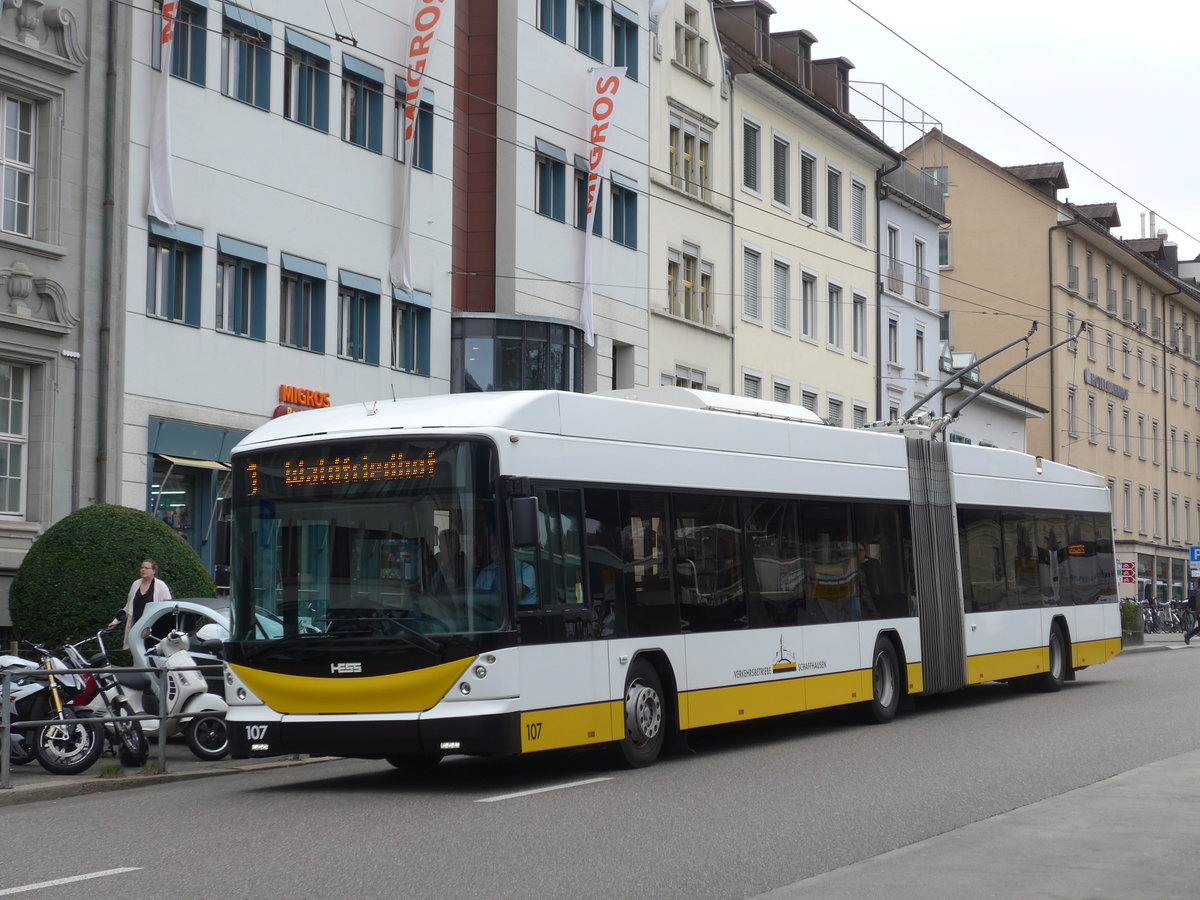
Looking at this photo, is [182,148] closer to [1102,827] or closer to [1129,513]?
[1102,827]

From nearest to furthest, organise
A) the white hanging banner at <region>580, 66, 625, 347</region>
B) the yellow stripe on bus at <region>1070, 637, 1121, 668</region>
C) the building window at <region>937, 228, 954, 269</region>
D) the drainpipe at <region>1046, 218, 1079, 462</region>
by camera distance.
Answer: the yellow stripe on bus at <region>1070, 637, 1121, 668</region>
the white hanging banner at <region>580, 66, 625, 347</region>
the drainpipe at <region>1046, 218, 1079, 462</region>
the building window at <region>937, 228, 954, 269</region>

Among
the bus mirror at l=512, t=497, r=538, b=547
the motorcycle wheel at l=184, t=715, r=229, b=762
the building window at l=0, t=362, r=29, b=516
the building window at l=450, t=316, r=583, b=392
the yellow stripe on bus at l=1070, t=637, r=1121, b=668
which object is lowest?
the motorcycle wheel at l=184, t=715, r=229, b=762

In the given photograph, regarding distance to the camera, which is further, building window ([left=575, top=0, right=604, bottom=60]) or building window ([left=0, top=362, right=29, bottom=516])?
building window ([left=575, top=0, right=604, bottom=60])

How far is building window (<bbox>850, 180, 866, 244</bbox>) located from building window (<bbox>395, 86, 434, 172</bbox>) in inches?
805

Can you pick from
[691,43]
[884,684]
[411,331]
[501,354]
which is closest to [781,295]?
[691,43]

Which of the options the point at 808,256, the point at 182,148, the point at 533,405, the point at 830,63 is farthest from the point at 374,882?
the point at 830,63

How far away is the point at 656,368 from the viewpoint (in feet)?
132

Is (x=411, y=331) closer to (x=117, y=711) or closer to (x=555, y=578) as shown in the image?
(x=117, y=711)

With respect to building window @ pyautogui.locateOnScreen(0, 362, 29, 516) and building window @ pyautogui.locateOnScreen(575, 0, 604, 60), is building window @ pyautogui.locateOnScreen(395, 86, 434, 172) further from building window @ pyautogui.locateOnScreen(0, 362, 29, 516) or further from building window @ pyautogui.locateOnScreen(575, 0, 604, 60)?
building window @ pyautogui.locateOnScreen(0, 362, 29, 516)

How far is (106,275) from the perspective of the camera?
83.8ft

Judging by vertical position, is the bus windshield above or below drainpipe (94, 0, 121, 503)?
below

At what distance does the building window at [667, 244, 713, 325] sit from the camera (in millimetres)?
41562

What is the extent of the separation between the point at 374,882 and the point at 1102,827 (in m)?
4.29

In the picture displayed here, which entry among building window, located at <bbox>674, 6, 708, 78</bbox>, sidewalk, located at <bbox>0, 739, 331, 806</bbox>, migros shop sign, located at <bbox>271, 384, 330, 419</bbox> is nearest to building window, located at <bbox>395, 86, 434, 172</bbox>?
migros shop sign, located at <bbox>271, 384, 330, 419</bbox>
